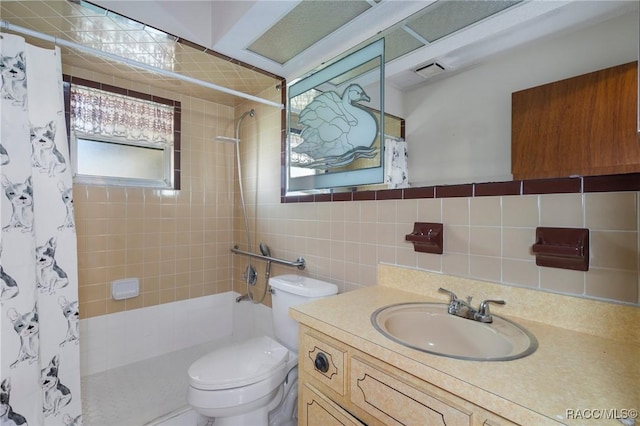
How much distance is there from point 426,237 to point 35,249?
1.75 m

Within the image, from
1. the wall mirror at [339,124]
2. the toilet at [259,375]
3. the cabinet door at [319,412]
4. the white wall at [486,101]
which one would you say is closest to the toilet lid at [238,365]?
the toilet at [259,375]

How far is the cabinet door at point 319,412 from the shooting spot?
35.0 inches

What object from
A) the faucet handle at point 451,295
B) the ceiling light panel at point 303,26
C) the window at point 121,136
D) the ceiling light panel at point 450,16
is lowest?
the faucet handle at point 451,295

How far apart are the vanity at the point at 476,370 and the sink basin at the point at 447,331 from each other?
1.9 inches

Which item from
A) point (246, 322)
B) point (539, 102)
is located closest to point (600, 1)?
point (539, 102)

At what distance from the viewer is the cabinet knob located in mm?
945

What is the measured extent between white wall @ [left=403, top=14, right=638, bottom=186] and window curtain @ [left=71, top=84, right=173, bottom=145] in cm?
193

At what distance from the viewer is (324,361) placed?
95cm

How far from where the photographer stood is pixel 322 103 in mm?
1735

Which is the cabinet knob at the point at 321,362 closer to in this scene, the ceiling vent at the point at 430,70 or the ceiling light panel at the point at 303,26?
the ceiling vent at the point at 430,70

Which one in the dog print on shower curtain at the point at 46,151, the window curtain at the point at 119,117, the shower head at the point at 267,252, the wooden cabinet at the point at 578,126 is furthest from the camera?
the shower head at the point at 267,252

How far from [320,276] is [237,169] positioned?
55.9 inches

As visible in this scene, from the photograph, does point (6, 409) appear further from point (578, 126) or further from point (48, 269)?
point (578, 126)

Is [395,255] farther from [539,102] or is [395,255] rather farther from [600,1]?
[600,1]
